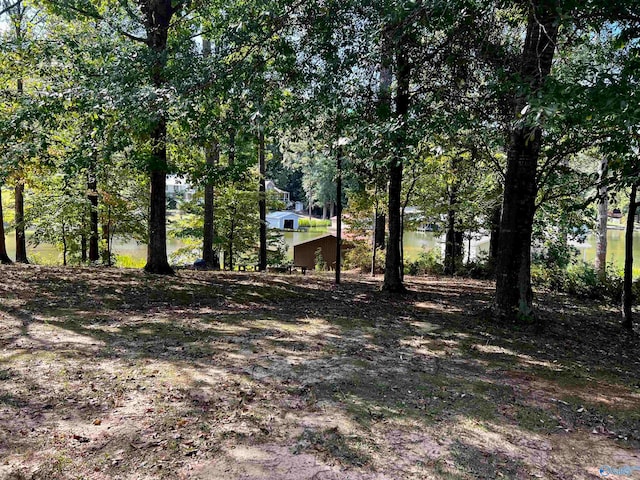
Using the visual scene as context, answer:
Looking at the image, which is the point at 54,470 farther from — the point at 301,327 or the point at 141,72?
the point at 141,72

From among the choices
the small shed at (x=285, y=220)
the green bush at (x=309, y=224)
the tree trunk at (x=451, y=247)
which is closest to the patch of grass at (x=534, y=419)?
the tree trunk at (x=451, y=247)

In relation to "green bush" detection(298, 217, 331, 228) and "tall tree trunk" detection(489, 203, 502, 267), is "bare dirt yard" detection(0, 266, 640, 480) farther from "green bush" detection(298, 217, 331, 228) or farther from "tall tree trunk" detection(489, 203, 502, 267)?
"green bush" detection(298, 217, 331, 228)

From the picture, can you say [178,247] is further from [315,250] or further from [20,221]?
[20,221]

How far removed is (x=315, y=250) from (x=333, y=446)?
1870cm

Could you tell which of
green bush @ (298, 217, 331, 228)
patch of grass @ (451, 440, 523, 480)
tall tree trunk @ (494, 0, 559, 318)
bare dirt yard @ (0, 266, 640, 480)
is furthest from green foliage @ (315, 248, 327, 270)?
green bush @ (298, 217, 331, 228)

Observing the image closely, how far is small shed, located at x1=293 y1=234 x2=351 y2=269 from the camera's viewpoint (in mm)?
21281

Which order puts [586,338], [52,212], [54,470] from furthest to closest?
[52,212], [586,338], [54,470]

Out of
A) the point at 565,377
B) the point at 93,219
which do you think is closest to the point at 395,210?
the point at 565,377

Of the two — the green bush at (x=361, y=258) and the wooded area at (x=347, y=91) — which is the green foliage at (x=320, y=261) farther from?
the wooded area at (x=347, y=91)

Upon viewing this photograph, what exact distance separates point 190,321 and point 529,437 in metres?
4.56

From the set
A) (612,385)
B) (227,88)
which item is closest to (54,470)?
(227,88)

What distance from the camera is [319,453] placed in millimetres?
2883

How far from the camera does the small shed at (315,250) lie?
21.3 metres

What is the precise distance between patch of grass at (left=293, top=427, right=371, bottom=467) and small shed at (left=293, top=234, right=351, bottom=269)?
17.7 metres
